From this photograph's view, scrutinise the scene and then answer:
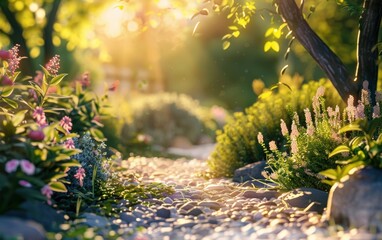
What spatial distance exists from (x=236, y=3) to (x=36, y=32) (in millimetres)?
9822

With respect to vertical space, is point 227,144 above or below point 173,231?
above

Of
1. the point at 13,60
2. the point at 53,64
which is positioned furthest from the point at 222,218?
the point at 13,60

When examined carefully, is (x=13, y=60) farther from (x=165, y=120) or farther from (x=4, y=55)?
(x=165, y=120)

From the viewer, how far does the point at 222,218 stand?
5180 millimetres

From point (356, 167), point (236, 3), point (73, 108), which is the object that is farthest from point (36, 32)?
point (356, 167)

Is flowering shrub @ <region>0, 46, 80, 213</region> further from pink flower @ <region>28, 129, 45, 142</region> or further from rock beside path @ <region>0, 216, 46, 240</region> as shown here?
rock beside path @ <region>0, 216, 46, 240</region>

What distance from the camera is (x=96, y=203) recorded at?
18.6ft

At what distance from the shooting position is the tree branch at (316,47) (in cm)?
639

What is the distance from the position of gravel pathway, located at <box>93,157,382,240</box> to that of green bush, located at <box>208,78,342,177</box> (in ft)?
3.97

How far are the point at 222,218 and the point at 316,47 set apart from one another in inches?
93.8

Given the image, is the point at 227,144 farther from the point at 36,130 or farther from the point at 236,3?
the point at 36,130

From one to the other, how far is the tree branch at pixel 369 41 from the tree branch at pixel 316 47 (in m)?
0.17

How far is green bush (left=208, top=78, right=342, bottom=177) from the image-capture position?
8125mm

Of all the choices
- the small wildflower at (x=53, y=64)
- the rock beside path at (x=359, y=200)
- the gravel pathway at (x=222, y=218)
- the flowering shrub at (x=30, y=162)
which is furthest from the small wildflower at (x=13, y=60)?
the rock beside path at (x=359, y=200)
